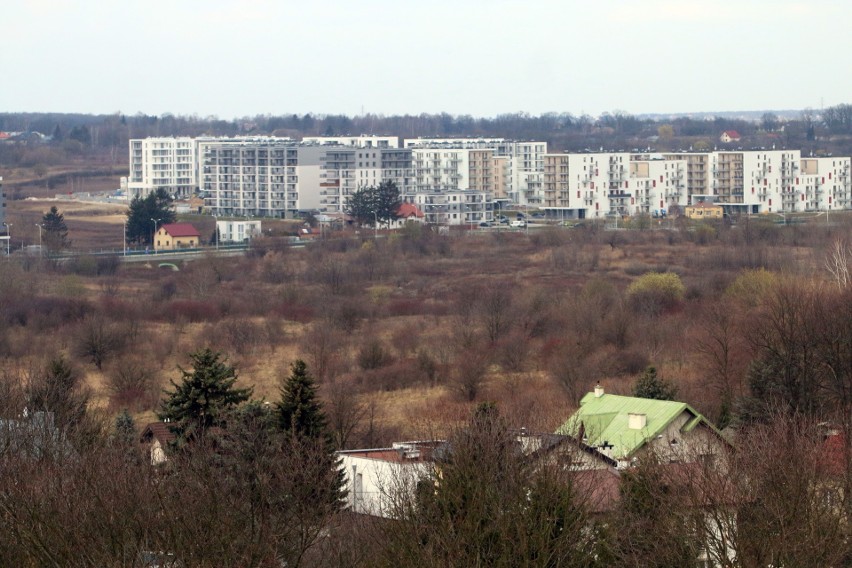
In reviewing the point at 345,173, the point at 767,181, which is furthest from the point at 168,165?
the point at 767,181

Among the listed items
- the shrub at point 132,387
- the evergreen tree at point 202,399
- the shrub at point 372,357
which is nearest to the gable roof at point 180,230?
the shrub at point 372,357

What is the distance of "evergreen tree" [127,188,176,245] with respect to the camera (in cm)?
6425

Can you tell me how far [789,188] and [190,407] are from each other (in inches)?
2527

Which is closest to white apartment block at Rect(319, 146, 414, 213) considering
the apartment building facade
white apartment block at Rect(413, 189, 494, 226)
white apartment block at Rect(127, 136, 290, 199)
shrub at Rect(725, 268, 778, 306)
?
the apartment building facade

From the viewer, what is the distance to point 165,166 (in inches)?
3620

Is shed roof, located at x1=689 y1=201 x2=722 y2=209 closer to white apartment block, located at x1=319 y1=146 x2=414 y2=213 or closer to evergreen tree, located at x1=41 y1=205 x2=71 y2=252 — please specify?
white apartment block, located at x1=319 y1=146 x2=414 y2=213

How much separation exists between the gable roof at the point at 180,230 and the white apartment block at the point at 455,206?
13.5m

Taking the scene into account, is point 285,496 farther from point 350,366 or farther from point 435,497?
point 350,366

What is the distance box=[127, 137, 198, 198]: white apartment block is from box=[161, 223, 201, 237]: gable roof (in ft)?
81.3

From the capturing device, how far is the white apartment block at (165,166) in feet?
298

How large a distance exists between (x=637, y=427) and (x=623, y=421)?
25.5 inches

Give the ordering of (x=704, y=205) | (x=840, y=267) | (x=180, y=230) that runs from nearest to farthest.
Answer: (x=840, y=267), (x=180, y=230), (x=704, y=205)

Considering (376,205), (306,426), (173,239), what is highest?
(376,205)

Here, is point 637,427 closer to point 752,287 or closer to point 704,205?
point 752,287
